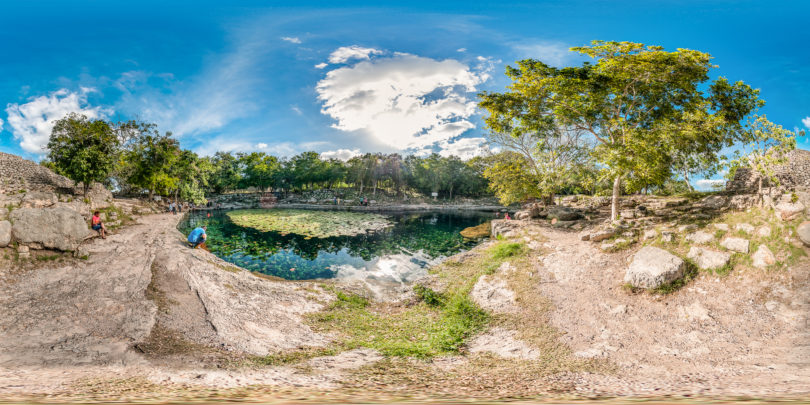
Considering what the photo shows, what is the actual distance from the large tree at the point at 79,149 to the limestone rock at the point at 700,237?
34886mm

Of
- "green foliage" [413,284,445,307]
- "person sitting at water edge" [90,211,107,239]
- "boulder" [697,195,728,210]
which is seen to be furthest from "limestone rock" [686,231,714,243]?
"person sitting at water edge" [90,211,107,239]

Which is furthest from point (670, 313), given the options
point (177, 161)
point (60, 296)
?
point (177, 161)

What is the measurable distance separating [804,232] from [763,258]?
893 mm

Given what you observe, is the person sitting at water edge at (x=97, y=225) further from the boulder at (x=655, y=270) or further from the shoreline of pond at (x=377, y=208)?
the shoreline of pond at (x=377, y=208)

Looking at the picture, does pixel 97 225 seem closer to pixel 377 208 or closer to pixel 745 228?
pixel 745 228

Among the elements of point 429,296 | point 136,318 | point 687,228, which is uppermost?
point 687,228

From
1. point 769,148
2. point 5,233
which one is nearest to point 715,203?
point 769,148

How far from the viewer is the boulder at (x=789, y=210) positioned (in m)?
6.79

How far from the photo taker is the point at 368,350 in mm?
5797

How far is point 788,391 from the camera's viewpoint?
10.6 ft

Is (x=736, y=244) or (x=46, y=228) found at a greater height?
(x=736, y=244)

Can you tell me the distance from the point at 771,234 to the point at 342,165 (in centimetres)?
A: 6258

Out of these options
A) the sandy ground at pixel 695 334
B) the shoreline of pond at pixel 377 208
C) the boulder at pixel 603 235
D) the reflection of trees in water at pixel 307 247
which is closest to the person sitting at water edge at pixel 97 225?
the reflection of trees in water at pixel 307 247

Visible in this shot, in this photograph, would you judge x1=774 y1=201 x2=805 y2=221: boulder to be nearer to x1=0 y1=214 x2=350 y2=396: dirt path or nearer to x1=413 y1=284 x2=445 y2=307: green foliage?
x1=413 y1=284 x2=445 y2=307: green foliage
